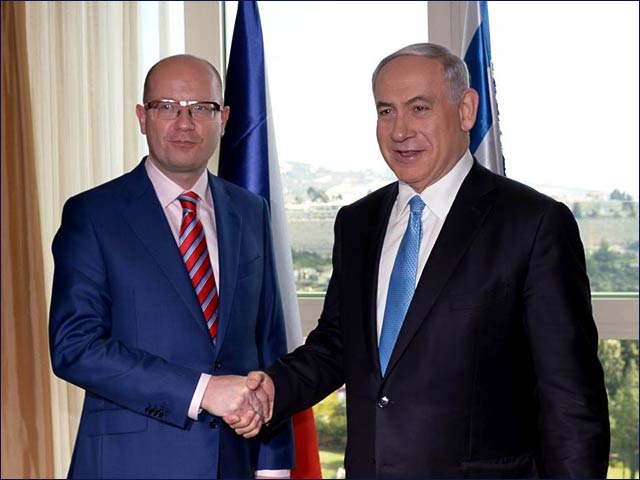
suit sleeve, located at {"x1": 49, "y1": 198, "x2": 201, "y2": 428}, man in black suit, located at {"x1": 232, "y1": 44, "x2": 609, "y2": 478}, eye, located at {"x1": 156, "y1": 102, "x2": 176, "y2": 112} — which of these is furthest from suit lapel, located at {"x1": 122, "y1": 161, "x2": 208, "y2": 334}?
man in black suit, located at {"x1": 232, "y1": 44, "x2": 609, "y2": 478}

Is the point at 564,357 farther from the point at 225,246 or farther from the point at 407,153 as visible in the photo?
the point at 225,246

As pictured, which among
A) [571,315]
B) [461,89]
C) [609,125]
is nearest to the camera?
[571,315]

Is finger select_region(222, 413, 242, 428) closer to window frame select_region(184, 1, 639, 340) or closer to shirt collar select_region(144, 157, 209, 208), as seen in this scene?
shirt collar select_region(144, 157, 209, 208)

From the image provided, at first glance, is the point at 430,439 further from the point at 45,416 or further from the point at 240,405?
the point at 45,416

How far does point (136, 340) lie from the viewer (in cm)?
237

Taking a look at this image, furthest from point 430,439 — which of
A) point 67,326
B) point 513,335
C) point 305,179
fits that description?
point 305,179

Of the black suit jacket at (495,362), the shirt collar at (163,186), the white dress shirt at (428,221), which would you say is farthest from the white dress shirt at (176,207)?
the black suit jacket at (495,362)

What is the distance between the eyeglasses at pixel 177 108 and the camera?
2488 millimetres

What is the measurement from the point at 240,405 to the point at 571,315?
0.89 meters

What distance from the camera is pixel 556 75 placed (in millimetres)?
3742

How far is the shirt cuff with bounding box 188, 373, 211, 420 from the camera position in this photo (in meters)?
2.33

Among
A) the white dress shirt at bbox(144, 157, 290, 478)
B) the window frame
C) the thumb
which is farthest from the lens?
the window frame

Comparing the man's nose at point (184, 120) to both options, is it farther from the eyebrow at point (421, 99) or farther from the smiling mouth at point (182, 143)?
the eyebrow at point (421, 99)

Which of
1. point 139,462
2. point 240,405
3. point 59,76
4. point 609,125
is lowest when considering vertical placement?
point 139,462
